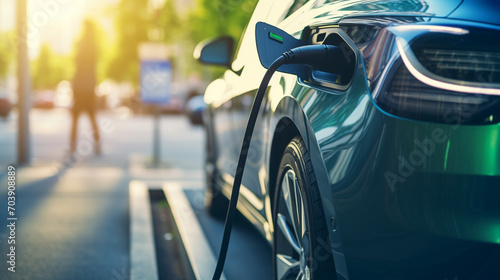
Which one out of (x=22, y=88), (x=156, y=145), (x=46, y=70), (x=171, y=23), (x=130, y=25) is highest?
(x=171, y=23)

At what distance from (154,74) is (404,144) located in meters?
9.37

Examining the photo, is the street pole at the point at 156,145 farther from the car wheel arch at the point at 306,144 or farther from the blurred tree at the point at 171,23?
the blurred tree at the point at 171,23

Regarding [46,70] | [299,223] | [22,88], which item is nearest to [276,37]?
[299,223]

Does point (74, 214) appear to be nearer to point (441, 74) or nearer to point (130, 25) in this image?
point (441, 74)

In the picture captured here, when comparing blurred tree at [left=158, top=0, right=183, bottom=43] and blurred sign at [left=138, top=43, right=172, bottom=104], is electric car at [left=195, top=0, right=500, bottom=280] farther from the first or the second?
blurred tree at [left=158, top=0, right=183, bottom=43]

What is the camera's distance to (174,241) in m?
4.92

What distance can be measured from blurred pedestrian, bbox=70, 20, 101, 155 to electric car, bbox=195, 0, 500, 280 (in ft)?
28.1

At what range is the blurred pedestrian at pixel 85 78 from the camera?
10.5 meters

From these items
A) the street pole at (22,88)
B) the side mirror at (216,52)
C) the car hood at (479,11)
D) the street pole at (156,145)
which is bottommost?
the street pole at (156,145)

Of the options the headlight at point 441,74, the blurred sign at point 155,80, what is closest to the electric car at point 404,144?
the headlight at point 441,74

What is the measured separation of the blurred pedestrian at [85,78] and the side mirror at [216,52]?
19.8ft

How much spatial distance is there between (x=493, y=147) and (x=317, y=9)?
3.64ft

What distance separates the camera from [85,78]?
10680 mm

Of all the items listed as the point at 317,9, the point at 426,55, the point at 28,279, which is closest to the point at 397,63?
the point at 426,55
